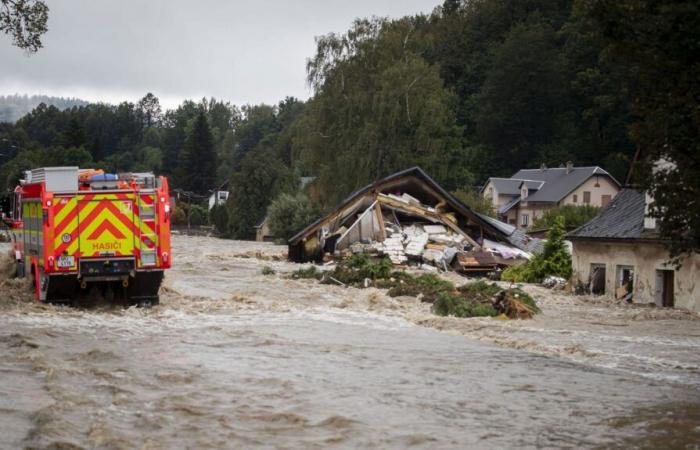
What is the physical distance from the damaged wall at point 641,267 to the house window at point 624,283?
13 cm

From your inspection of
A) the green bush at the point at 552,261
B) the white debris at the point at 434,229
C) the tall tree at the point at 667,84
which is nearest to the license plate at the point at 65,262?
Answer: the tall tree at the point at 667,84

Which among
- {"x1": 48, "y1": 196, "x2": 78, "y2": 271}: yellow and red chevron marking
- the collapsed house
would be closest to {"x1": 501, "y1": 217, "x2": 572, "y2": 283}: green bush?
the collapsed house

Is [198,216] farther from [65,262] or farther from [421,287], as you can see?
[65,262]

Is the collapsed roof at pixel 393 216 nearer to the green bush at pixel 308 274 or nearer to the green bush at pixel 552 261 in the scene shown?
the green bush at pixel 552 261

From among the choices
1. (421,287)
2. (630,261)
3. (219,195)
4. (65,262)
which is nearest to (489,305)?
(421,287)

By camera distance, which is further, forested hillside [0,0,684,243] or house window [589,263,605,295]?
forested hillside [0,0,684,243]

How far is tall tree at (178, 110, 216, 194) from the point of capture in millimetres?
148625

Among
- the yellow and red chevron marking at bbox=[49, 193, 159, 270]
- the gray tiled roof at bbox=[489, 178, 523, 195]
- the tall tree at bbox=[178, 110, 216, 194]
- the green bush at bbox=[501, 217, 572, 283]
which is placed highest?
the tall tree at bbox=[178, 110, 216, 194]

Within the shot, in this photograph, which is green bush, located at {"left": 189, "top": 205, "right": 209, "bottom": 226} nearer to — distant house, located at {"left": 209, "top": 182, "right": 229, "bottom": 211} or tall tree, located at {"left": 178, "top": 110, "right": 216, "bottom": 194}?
distant house, located at {"left": 209, "top": 182, "right": 229, "bottom": 211}

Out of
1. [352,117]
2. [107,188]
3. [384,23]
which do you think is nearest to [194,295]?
[107,188]

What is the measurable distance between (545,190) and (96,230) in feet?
249

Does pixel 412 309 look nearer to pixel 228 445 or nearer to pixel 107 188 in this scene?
pixel 107 188

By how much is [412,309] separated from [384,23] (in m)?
50.1

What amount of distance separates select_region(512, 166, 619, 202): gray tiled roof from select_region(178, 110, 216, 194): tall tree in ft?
211
